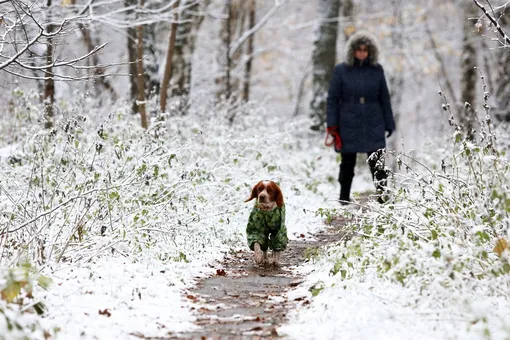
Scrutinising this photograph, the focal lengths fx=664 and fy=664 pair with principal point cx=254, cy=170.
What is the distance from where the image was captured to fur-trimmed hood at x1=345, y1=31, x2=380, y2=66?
28.2 feet

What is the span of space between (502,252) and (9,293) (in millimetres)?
2925

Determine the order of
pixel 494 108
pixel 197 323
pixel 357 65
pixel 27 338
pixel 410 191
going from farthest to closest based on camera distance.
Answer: pixel 494 108, pixel 357 65, pixel 410 191, pixel 197 323, pixel 27 338

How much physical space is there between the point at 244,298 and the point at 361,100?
4.30 m

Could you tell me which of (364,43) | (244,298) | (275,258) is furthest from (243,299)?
(364,43)

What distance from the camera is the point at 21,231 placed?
17.6 ft

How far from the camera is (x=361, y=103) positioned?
8.75 metres

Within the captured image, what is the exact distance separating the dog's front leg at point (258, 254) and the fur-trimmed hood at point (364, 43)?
11.0 feet

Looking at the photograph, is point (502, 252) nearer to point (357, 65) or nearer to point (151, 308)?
point (151, 308)

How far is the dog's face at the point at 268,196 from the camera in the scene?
6246 millimetres

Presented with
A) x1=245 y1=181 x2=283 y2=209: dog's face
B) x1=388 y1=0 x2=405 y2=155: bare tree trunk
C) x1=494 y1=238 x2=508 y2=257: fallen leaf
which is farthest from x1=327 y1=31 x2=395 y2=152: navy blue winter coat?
x1=388 y1=0 x2=405 y2=155: bare tree trunk

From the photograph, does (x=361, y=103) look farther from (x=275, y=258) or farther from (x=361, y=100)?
(x=275, y=258)

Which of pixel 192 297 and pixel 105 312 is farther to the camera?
pixel 192 297

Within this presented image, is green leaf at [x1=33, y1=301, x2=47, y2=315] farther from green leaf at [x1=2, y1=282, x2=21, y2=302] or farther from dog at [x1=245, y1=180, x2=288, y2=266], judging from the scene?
dog at [x1=245, y1=180, x2=288, y2=266]

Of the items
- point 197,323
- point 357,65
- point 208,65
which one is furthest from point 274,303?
point 208,65
